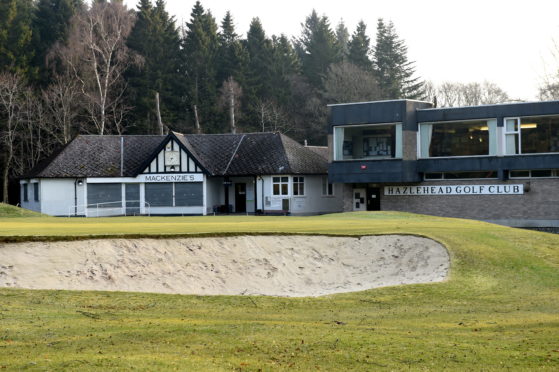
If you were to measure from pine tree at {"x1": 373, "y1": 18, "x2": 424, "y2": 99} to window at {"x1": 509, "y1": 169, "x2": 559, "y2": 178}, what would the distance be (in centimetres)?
4605

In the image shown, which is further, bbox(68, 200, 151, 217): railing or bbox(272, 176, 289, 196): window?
bbox(272, 176, 289, 196): window

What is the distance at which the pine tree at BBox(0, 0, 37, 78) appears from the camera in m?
74.1

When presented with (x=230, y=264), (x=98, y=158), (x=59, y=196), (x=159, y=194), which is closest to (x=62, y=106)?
(x=98, y=158)

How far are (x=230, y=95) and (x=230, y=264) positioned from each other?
5806 centimetres

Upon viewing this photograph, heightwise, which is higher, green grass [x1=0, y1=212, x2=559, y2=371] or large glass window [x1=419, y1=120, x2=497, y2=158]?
large glass window [x1=419, y1=120, x2=497, y2=158]

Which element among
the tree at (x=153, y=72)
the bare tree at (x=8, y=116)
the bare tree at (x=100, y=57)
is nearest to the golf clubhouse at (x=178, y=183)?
the bare tree at (x=8, y=116)

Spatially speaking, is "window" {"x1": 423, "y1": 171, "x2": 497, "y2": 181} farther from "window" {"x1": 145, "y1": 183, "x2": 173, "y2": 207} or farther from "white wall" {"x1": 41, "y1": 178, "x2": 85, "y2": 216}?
"white wall" {"x1": 41, "y1": 178, "x2": 85, "y2": 216}

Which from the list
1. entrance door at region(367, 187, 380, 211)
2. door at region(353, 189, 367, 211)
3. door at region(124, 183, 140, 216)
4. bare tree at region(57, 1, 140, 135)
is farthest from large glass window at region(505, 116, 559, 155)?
bare tree at region(57, 1, 140, 135)

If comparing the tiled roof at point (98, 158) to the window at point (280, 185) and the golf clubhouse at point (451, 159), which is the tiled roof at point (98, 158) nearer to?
the window at point (280, 185)

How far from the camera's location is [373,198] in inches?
2114

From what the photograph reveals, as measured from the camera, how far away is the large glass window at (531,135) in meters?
47.8

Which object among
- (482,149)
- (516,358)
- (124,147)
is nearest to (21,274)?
(516,358)

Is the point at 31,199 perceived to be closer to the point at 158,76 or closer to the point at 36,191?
the point at 36,191

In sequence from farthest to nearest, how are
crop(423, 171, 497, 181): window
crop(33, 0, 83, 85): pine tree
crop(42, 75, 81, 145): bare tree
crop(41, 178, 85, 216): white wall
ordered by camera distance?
crop(33, 0, 83, 85): pine tree → crop(42, 75, 81, 145): bare tree → crop(41, 178, 85, 216): white wall → crop(423, 171, 497, 181): window
